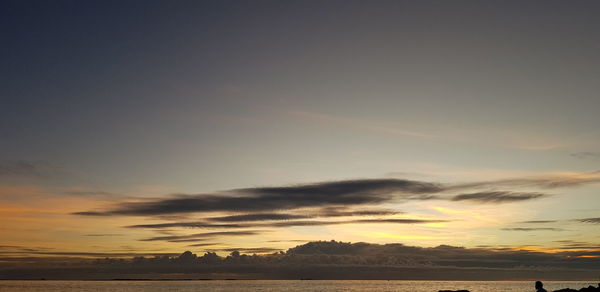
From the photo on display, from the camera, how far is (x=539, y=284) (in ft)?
133

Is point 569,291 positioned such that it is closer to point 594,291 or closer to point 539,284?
point 594,291

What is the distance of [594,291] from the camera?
84625mm

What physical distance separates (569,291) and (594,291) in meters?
6.08

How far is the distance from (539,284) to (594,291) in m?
54.6

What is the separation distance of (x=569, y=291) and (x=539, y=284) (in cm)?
5917

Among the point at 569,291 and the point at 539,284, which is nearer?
the point at 539,284

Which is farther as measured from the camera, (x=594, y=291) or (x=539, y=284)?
(x=594, y=291)

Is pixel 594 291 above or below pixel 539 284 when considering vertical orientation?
below

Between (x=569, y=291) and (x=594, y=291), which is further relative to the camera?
(x=569, y=291)

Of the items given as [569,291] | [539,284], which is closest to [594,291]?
[569,291]

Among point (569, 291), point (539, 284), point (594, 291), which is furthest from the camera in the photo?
point (569, 291)

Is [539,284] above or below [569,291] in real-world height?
above

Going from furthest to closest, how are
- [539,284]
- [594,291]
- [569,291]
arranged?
[569,291]
[594,291]
[539,284]
